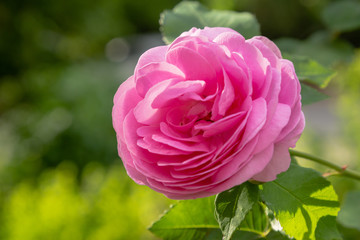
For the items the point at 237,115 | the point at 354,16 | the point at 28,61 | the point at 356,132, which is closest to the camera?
the point at 237,115

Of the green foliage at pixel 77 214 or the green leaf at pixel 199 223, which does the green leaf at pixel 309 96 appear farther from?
the green foliage at pixel 77 214

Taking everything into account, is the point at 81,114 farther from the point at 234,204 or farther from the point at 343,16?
the point at 234,204

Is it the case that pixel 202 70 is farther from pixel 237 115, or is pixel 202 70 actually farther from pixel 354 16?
pixel 354 16

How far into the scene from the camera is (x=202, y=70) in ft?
1.10

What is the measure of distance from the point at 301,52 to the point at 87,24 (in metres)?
3.90

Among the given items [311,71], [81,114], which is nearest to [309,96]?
[311,71]

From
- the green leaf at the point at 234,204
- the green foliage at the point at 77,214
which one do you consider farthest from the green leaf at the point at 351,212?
the green foliage at the point at 77,214

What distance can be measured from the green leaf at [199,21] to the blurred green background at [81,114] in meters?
0.24

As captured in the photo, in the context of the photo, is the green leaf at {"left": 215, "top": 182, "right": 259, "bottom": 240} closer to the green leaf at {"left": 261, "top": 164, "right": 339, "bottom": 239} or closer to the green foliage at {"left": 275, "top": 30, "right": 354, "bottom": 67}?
the green leaf at {"left": 261, "top": 164, "right": 339, "bottom": 239}

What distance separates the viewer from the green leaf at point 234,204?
330 mm

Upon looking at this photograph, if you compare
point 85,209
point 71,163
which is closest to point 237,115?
point 85,209

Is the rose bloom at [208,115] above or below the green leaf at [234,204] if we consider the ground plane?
above

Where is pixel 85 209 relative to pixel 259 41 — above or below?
below

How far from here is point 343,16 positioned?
736 mm
